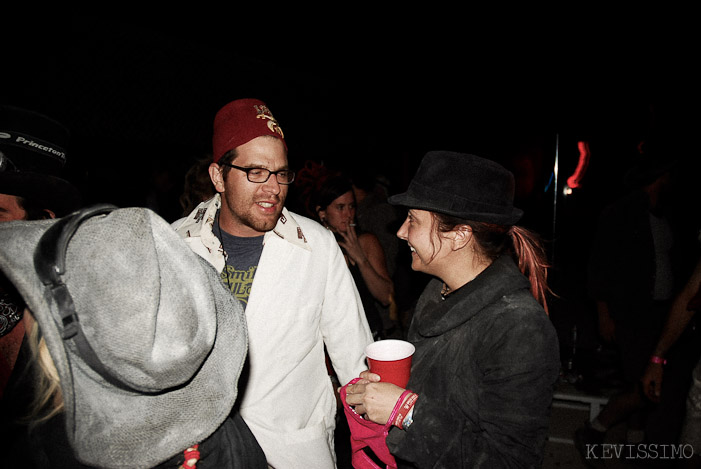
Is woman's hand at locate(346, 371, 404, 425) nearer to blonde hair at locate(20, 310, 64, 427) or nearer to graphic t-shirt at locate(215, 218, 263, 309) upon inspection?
graphic t-shirt at locate(215, 218, 263, 309)

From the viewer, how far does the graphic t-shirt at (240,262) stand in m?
2.18

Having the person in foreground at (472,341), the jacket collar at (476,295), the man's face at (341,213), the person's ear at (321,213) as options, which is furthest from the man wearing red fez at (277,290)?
the person's ear at (321,213)

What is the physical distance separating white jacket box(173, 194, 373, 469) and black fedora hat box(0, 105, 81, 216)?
67 centimetres

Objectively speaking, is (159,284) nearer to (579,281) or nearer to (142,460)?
(142,460)

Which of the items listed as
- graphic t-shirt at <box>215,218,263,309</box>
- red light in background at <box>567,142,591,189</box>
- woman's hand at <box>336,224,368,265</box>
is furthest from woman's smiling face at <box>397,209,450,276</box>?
red light in background at <box>567,142,591,189</box>

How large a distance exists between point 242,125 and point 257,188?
13.4 inches

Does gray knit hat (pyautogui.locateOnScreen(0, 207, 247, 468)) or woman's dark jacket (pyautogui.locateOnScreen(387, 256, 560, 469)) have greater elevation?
gray knit hat (pyautogui.locateOnScreen(0, 207, 247, 468))

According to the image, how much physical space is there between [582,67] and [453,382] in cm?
832

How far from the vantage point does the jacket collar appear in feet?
5.59

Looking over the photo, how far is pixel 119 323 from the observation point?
0.83 m

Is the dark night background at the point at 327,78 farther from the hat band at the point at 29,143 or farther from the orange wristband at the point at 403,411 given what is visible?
the orange wristband at the point at 403,411

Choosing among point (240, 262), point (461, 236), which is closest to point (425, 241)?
point (461, 236)

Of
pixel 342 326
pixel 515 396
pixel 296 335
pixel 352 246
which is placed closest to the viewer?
pixel 515 396

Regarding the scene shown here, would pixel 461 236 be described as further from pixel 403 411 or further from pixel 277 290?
pixel 277 290
